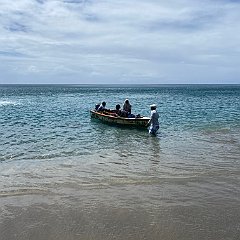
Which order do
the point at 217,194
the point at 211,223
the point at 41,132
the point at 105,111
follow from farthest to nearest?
1. the point at 105,111
2. the point at 41,132
3. the point at 217,194
4. the point at 211,223

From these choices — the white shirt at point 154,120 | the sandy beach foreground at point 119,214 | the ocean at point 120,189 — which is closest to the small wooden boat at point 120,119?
the white shirt at point 154,120

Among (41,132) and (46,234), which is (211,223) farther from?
(41,132)

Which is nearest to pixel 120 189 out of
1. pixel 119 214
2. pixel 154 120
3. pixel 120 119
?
pixel 119 214

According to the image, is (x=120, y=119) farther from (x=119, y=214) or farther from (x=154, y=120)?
(x=119, y=214)

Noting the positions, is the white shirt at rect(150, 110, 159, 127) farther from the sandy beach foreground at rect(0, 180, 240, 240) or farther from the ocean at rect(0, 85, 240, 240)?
the sandy beach foreground at rect(0, 180, 240, 240)

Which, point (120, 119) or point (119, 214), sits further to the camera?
point (120, 119)

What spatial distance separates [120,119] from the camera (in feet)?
74.9

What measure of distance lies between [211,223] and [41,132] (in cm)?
1485

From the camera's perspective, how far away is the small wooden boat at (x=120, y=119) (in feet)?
70.3

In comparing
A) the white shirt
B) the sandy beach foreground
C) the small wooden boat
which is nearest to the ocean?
the sandy beach foreground

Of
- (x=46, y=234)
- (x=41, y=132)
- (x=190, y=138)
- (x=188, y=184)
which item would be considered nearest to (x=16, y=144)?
(x=41, y=132)

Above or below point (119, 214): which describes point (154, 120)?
above

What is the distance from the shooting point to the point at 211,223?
6.98 metres

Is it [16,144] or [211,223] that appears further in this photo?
[16,144]
